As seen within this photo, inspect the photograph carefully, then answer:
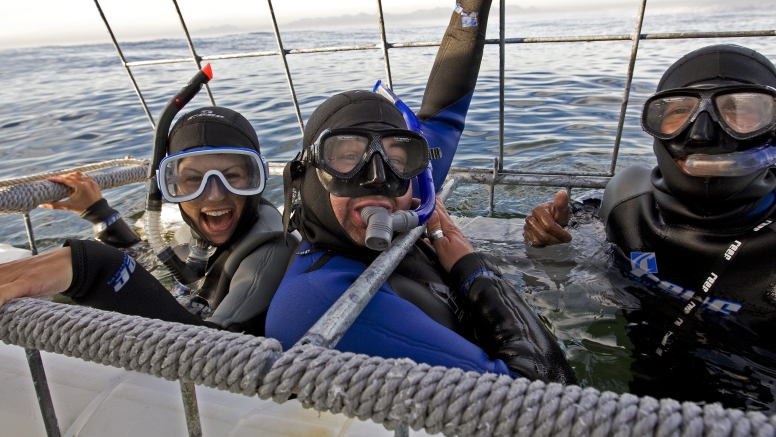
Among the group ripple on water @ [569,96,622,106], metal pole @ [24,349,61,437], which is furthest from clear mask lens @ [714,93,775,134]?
ripple on water @ [569,96,622,106]

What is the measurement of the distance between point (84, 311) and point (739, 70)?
2.37m

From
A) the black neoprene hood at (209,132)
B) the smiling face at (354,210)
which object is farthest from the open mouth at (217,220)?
the smiling face at (354,210)

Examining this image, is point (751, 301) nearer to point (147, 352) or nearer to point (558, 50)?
point (147, 352)

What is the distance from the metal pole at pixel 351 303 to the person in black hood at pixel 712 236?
3.91 feet

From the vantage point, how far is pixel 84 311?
3.44ft

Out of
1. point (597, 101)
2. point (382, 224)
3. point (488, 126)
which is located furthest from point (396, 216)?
point (597, 101)

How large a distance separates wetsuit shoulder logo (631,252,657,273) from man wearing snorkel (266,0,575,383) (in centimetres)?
87

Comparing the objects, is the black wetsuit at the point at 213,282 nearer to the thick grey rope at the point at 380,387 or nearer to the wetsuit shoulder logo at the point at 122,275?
the wetsuit shoulder logo at the point at 122,275

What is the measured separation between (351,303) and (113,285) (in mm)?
700

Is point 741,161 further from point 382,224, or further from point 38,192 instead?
point 38,192

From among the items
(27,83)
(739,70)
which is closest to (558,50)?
(739,70)

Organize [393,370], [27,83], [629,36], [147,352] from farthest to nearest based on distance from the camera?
[27,83], [629,36], [147,352], [393,370]

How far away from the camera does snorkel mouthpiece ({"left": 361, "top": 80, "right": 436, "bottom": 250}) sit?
56.4 inches

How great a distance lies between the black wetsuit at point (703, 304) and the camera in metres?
1.84
